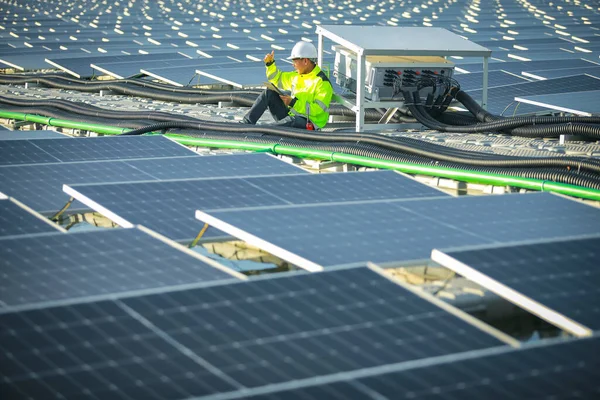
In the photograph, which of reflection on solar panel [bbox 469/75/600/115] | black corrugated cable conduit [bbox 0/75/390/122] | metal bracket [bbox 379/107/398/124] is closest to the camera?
metal bracket [bbox 379/107/398/124]

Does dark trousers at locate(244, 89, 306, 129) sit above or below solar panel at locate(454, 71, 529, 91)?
below

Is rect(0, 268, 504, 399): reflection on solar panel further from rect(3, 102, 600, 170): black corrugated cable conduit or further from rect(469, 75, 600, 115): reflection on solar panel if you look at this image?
rect(469, 75, 600, 115): reflection on solar panel

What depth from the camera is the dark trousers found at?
1888cm

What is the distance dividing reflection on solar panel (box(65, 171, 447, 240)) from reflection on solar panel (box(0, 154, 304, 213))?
95 centimetres

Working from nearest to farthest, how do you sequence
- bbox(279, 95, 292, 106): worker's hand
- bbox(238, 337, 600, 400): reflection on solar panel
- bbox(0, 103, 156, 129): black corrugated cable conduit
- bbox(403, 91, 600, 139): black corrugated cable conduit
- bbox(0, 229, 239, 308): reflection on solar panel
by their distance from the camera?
bbox(238, 337, 600, 400): reflection on solar panel < bbox(0, 229, 239, 308): reflection on solar panel < bbox(403, 91, 600, 139): black corrugated cable conduit < bbox(279, 95, 292, 106): worker's hand < bbox(0, 103, 156, 129): black corrugated cable conduit

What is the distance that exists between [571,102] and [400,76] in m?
3.06

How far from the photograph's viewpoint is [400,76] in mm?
18438

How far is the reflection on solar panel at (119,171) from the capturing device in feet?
43.0

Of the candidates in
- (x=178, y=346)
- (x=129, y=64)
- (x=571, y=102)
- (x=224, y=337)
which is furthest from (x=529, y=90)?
(x=178, y=346)

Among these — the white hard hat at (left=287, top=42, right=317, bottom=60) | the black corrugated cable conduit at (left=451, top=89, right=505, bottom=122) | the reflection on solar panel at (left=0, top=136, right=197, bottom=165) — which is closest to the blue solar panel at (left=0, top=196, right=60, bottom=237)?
the reflection on solar panel at (left=0, top=136, right=197, bottom=165)

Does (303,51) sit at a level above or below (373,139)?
above

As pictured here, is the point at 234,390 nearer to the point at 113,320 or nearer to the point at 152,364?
the point at 152,364

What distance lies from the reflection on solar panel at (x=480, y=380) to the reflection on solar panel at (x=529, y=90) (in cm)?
1431

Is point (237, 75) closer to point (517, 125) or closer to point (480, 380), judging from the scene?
point (517, 125)
